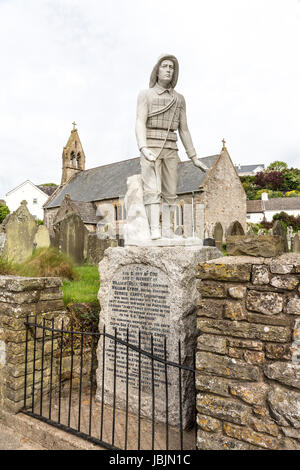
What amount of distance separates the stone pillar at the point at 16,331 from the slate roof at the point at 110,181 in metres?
21.1

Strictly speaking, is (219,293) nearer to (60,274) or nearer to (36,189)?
(60,274)

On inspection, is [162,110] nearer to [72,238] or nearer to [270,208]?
[72,238]

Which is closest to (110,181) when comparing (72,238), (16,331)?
(72,238)

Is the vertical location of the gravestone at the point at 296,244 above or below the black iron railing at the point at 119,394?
above

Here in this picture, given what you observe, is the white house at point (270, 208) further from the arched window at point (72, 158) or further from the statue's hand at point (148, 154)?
the statue's hand at point (148, 154)

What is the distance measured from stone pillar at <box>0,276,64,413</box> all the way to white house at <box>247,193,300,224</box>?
47296 mm

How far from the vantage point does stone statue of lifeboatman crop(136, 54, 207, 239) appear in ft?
13.8

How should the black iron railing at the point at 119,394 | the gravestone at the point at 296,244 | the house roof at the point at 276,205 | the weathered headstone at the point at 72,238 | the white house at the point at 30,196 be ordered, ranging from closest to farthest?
the black iron railing at the point at 119,394 < the weathered headstone at the point at 72,238 < the gravestone at the point at 296,244 < the house roof at the point at 276,205 < the white house at the point at 30,196

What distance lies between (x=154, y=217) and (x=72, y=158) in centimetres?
3620

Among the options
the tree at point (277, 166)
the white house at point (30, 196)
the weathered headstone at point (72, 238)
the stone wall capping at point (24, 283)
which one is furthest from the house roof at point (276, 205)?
the stone wall capping at point (24, 283)

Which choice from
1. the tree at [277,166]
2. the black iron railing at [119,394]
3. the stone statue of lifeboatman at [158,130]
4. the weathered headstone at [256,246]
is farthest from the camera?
the tree at [277,166]

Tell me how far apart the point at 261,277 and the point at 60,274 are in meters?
5.45

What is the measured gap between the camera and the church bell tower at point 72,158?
37250 millimetres

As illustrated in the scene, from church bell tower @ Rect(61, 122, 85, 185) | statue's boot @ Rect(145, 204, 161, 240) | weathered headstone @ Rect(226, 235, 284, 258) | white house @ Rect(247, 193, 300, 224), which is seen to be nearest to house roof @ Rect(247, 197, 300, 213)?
white house @ Rect(247, 193, 300, 224)
